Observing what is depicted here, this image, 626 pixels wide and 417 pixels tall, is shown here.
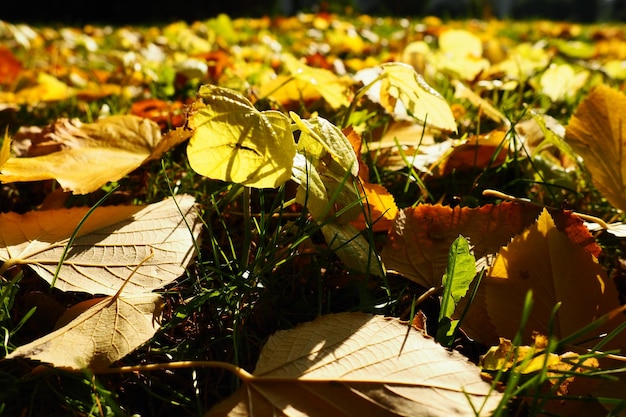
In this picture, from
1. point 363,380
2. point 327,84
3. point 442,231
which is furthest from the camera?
point 327,84

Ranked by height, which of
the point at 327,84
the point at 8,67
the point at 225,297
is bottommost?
the point at 225,297

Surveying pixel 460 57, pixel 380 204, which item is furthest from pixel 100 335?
pixel 460 57

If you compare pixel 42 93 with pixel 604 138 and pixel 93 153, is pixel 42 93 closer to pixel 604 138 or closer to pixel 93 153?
pixel 93 153

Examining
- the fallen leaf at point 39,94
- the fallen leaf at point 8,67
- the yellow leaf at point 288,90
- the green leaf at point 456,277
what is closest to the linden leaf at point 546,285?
the green leaf at point 456,277

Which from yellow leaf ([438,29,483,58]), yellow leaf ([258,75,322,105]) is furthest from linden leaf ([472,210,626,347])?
yellow leaf ([438,29,483,58])

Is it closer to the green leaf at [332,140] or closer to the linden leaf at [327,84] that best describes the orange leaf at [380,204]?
the green leaf at [332,140]
